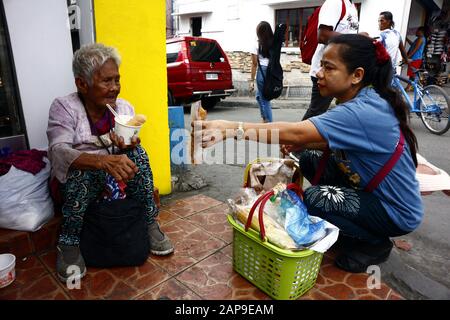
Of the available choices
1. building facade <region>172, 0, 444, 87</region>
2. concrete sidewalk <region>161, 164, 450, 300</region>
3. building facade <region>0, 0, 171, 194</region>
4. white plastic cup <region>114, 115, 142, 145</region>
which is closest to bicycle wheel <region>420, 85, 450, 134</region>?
concrete sidewalk <region>161, 164, 450, 300</region>

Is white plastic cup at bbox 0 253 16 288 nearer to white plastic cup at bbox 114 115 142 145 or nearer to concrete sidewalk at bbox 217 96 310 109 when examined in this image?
white plastic cup at bbox 114 115 142 145

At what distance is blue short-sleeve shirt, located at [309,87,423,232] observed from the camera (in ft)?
5.76

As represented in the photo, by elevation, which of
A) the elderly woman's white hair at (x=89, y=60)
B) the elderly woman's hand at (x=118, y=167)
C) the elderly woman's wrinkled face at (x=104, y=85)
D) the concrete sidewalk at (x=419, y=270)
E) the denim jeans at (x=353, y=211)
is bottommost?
the concrete sidewalk at (x=419, y=270)

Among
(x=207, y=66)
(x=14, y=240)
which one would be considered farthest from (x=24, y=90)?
(x=207, y=66)

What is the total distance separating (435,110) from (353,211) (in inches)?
196

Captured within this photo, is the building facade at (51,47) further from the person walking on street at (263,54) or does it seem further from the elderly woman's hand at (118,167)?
the person walking on street at (263,54)

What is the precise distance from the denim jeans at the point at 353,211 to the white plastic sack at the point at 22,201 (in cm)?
182

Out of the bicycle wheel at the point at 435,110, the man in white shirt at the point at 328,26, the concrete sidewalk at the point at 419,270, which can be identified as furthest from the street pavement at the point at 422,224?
the man in white shirt at the point at 328,26

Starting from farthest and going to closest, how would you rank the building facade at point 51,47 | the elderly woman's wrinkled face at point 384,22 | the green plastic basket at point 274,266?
the elderly woman's wrinkled face at point 384,22 → the building facade at point 51,47 → the green plastic basket at point 274,266

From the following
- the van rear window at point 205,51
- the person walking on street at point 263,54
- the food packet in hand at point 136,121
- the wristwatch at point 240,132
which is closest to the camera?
the wristwatch at point 240,132

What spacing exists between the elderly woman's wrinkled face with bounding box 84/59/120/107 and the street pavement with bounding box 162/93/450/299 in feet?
4.44

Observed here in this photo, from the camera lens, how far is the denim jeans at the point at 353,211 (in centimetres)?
198

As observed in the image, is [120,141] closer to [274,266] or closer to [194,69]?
[274,266]

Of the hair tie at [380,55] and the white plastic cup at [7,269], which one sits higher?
the hair tie at [380,55]
